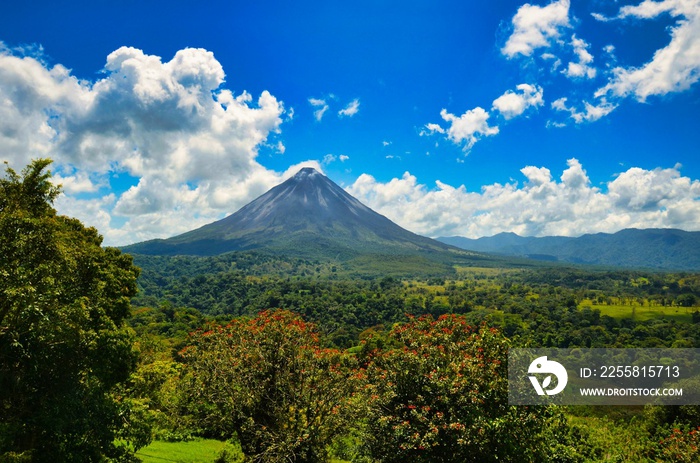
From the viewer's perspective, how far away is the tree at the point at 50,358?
10.0m

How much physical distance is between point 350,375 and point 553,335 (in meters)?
103

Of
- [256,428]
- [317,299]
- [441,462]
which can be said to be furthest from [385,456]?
[317,299]

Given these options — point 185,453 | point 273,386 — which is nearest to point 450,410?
point 273,386

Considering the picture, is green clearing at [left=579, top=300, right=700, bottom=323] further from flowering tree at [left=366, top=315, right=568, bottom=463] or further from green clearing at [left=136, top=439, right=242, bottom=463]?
green clearing at [left=136, top=439, right=242, bottom=463]

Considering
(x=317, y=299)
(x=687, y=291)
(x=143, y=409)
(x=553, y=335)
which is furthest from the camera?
(x=687, y=291)

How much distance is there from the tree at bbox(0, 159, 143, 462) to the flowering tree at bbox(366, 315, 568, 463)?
7.87 m

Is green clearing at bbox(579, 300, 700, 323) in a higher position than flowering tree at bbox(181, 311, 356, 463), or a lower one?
lower

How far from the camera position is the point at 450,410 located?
11.6 metres

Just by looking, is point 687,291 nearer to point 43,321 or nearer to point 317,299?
point 317,299

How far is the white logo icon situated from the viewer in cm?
1284

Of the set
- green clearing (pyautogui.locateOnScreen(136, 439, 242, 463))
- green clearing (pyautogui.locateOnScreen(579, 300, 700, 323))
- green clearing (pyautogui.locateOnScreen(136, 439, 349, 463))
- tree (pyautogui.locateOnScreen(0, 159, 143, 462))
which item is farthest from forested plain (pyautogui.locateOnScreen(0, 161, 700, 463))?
green clearing (pyautogui.locateOnScreen(579, 300, 700, 323))

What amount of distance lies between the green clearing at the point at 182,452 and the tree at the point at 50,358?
7151 mm

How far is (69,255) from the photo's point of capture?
12.3 meters

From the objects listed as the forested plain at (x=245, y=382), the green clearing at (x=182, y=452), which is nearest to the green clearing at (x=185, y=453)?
the green clearing at (x=182, y=452)
